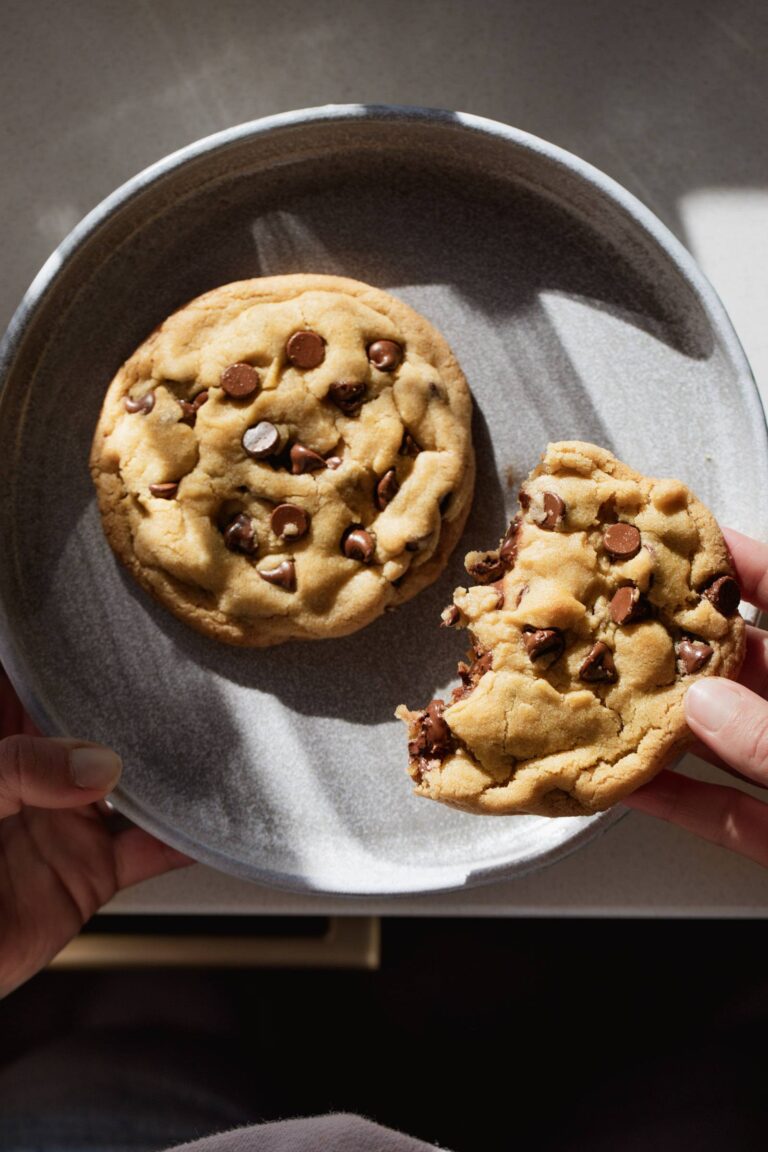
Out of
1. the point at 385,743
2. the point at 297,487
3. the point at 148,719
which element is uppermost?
the point at 297,487

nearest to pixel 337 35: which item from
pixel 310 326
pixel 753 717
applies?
pixel 310 326

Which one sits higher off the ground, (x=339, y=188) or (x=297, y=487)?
(x=339, y=188)

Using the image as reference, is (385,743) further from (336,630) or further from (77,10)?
(77,10)

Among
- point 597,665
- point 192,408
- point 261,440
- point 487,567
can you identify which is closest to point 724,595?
point 597,665

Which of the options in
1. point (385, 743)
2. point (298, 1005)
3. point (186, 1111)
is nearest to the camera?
point (385, 743)

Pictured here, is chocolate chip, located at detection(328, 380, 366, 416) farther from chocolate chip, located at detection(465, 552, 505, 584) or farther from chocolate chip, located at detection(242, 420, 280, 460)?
chocolate chip, located at detection(465, 552, 505, 584)

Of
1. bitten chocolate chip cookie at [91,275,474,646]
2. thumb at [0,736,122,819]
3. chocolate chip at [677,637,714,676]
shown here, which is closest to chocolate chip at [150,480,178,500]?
bitten chocolate chip cookie at [91,275,474,646]
